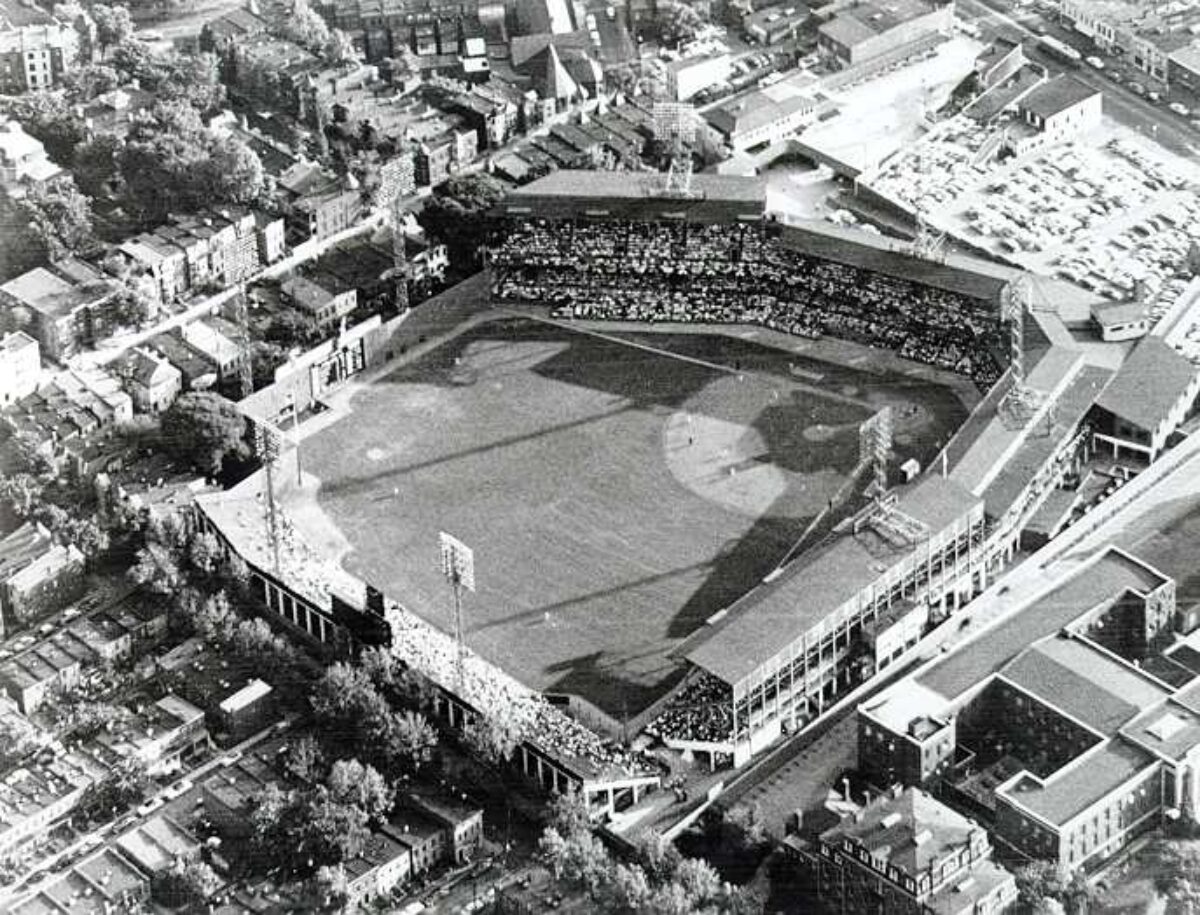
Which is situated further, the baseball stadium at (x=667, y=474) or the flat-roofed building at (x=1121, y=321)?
the flat-roofed building at (x=1121, y=321)

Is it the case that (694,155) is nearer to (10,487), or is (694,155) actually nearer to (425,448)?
(425,448)

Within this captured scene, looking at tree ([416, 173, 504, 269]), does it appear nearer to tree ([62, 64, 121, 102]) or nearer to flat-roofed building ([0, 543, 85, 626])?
tree ([62, 64, 121, 102])

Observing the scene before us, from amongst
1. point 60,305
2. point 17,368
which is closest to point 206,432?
point 17,368

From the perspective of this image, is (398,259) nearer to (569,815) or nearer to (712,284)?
(712,284)

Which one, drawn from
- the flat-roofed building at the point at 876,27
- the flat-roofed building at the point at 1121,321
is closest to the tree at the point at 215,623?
the flat-roofed building at the point at 1121,321

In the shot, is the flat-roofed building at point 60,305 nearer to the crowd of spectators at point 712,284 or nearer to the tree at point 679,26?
the crowd of spectators at point 712,284

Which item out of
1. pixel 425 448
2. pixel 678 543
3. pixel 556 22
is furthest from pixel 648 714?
pixel 556 22

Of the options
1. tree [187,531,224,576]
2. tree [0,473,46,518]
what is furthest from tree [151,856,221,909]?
tree [0,473,46,518]
